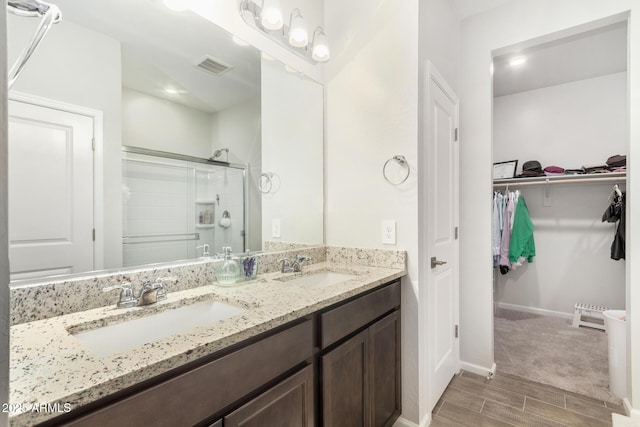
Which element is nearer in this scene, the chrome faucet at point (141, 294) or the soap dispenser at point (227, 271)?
the chrome faucet at point (141, 294)

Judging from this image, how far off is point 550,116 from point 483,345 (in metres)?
2.98

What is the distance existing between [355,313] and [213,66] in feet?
4.53

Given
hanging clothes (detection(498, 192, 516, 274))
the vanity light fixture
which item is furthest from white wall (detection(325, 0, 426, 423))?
hanging clothes (detection(498, 192, 516, 274))

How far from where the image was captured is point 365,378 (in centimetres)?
138

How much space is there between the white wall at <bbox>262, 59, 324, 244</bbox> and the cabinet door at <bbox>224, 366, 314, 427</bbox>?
2.95 ft

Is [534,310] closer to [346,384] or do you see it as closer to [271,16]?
[346,384]

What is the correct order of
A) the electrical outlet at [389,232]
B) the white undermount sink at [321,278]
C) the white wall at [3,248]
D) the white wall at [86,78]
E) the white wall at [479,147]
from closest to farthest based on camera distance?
1. the white wall at [3,248]
2. the white wall at [86,78]
3. the white undermount sink at [321,278]
4. the electrical outlet at [389,232]
5. the white wall at [479,147]

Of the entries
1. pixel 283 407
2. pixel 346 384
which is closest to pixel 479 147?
pixel 346 384

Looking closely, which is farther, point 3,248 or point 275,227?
point 275,227

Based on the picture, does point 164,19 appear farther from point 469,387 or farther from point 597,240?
point 597,240

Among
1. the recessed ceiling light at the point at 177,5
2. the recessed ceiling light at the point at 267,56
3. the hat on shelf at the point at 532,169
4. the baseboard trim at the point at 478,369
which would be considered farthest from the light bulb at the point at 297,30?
the hat on shelf at the point at 532,169

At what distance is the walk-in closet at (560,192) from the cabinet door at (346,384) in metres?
1.87

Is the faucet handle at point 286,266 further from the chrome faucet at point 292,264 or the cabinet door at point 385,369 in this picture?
the cabinet door at point 385,369

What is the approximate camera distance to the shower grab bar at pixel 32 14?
82 centimetres
